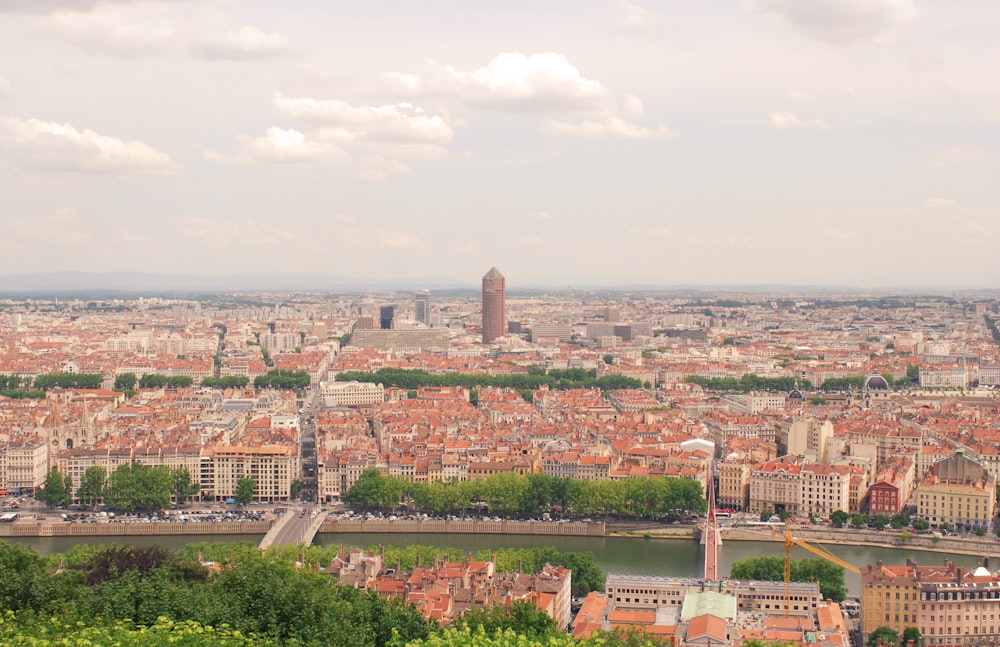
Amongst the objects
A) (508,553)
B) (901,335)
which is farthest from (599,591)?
(901,335)

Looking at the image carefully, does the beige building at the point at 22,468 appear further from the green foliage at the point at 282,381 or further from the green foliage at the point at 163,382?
the green foliage at the point at 282,381

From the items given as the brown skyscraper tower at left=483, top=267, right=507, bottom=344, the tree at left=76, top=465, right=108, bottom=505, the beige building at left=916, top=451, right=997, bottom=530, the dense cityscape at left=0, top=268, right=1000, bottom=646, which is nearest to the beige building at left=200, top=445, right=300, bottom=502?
the dense cityscape at left=0, top=268, right=1000, bottom=646

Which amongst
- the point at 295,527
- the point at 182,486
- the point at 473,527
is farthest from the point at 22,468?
the point at 473,527

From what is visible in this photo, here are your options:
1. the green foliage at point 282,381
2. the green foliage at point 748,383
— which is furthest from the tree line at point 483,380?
the green foliage at point 748,383

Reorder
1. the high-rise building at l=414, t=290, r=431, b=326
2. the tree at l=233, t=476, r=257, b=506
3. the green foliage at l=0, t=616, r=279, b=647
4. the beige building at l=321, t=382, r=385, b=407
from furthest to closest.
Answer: the high-rise building at l=414, t=290, r=431, b=326
the beige building at l=321, t=382, r=385, b=407
the tree at l=233, t=476, r=257, b=506
the green foliage at l=0, t=616, r=279, b=647

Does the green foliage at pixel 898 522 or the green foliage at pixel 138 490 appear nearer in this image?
the green foliage at pixel 898 522

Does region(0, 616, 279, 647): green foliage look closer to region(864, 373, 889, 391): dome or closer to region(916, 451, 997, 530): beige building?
region(916, 451, 997, 530): beige building
